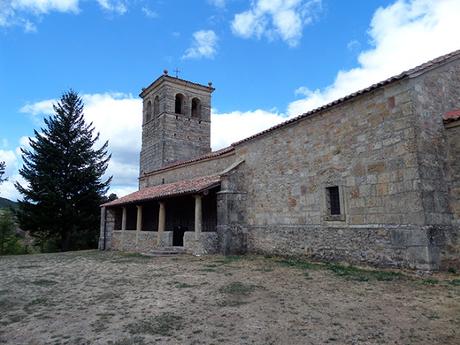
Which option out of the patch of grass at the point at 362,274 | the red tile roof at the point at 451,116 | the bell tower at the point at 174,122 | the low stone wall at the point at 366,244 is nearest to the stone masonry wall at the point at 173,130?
the bell tower at the point at 174,122

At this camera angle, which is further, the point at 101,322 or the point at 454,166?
the point at 454,166

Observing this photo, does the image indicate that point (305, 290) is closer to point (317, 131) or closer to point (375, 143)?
point (375, 143)

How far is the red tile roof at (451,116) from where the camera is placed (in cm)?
790

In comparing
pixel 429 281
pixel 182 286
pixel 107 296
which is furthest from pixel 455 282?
pixel 107 296

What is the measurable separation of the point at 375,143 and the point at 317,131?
203 cm

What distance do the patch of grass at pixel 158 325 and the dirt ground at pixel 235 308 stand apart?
0.04ft

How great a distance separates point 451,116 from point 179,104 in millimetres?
18390

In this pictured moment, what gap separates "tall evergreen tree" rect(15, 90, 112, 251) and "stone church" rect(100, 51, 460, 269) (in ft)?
30.6

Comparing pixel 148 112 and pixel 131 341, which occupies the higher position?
pixel 148 112

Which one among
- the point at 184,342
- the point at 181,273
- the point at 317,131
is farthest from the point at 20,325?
the point at 317,131

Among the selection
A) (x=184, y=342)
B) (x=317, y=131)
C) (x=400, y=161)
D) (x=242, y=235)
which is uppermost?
(x=317, y=131)

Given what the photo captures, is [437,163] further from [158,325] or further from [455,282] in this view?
[158,325]

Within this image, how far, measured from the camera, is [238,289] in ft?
20.9

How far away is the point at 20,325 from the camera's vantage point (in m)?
4.42
